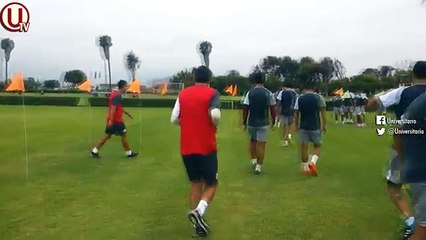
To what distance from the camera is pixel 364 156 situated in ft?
48.5

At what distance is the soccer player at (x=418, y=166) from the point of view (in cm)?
438

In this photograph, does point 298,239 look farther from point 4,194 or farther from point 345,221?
point 4,194

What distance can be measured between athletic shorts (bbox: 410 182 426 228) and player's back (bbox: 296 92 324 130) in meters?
6.95

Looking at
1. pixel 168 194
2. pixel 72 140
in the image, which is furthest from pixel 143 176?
pixel 72 140

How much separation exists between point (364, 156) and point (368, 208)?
21.9ft

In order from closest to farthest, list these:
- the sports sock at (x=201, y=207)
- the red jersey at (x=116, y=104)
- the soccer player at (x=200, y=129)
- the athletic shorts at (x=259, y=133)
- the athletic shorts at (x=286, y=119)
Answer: the sports sock at (x=201, y=207)
the soccer player at (x=200, y=129)
the athletic shorts at (x=259, y=133)
the red jersey at (x=116, y=104)
the athletic shorts at (x=286, y=119)

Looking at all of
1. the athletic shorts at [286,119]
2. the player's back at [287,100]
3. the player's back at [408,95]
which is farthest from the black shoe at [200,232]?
the player's back at [287,100]

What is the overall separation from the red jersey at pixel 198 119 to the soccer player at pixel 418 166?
286cm

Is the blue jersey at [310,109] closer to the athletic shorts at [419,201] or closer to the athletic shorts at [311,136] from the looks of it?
the athletic shorts at [311,136]

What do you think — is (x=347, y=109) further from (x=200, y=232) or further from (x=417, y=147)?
(x=417, y=147)

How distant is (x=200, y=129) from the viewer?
6.92m

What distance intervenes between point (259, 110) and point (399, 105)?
206 inches

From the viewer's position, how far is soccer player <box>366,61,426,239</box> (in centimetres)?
585

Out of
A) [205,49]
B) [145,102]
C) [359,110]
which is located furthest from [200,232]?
[205,49]
